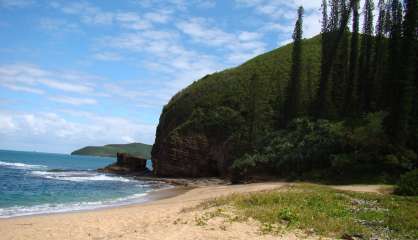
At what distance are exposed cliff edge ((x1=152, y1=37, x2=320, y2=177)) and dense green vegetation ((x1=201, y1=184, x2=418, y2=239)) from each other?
116 feet

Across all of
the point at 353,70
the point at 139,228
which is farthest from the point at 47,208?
the point at 353,70

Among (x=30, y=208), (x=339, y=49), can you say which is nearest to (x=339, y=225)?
(x=30, y=208)

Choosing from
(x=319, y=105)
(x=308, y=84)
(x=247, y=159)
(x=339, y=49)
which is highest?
(x=339, y=49)

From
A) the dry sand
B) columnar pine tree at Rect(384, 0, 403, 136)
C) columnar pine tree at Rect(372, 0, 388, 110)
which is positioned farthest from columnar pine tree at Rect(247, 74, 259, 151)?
the dry sand

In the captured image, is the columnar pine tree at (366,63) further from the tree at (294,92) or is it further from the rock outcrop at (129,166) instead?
the rock outcrop at (129,166)

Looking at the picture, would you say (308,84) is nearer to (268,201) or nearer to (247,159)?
(247,159)

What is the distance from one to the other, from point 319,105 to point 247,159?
13920mm

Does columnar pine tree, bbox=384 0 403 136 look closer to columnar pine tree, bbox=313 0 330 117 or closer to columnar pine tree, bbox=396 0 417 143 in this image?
columnar pine tree, bbox=396 0 417 143

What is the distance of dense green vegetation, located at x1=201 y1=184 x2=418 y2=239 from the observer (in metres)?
14.5

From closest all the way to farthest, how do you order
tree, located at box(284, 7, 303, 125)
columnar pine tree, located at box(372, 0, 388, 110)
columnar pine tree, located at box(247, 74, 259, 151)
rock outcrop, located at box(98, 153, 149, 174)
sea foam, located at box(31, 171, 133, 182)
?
columnar pine tree, located at box(372, 0, 388, 110), sea foam, located at box(31, 171, 133, 182), columnar pine tree, located at box(247, 74, 259, 151), tree, located at box(284, 7, 303, 125), rock outcrop, located at box(98, 153, 149, 174)

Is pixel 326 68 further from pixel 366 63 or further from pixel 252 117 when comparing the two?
pixel 252 117

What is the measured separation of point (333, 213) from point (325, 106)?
39.2 m

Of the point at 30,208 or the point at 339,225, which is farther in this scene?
the point at 30,208

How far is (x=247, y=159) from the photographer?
46.6m
